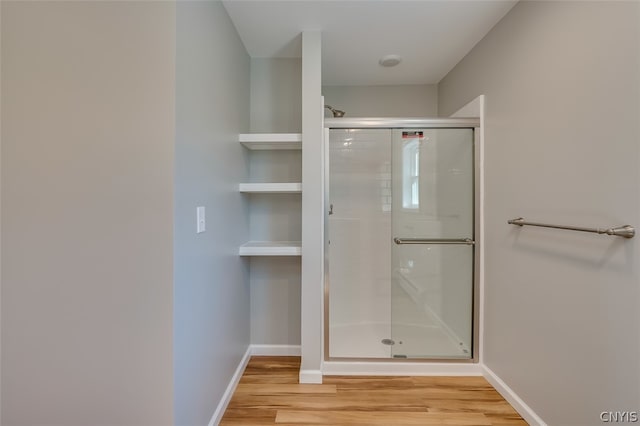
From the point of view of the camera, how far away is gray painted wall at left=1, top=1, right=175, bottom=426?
1069 mm

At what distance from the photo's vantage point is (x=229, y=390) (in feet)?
5.61

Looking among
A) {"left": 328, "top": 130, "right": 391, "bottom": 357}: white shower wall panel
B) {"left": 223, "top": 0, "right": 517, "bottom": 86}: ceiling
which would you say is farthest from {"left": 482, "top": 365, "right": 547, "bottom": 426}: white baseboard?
{"left": 223, "top": 0, "right": 517, "bottom": 86}: ceiling

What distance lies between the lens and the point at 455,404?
1691mm

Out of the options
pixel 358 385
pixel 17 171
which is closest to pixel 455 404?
pixel 358 385

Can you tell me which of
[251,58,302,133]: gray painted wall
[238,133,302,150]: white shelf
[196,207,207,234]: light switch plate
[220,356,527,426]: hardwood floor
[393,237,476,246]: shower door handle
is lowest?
[220,356,527,426]: hardwood floor

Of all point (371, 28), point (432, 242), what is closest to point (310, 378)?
point (432, 242)

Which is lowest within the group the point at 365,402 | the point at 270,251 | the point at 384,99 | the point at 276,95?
the point at 365,402

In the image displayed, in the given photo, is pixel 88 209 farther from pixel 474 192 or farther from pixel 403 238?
pixel 474 192

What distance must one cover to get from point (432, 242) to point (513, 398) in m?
1.04

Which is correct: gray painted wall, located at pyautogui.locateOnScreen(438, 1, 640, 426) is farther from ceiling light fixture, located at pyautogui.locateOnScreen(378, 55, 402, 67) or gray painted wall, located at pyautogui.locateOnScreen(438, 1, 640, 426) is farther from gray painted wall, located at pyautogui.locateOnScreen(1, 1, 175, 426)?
gray painted wall, located at pyautogui.locateOnScreen(1, 1, 175, 426)

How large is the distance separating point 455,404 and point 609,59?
1916 millimetres

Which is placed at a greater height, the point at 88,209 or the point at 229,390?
the point at 88,209

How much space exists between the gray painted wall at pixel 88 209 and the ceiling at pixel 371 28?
2.84 feet

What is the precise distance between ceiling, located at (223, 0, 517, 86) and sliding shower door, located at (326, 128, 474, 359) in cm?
62
